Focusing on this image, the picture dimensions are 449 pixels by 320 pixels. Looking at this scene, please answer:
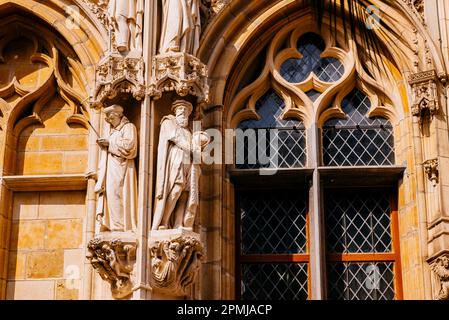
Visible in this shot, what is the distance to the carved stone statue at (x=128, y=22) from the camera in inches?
579

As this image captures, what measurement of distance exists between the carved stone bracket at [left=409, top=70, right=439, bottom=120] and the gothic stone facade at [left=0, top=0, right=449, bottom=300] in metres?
0.02

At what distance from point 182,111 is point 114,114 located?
789mm

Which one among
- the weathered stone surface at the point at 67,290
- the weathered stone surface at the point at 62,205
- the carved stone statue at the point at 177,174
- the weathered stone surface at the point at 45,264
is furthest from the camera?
the weathered stone surface at the point at 62,205

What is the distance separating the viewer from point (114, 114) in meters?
14.4

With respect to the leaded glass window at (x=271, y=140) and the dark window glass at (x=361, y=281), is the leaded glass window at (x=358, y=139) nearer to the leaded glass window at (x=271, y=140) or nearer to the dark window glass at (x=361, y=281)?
the leaded glass window at (x=271, y=140)

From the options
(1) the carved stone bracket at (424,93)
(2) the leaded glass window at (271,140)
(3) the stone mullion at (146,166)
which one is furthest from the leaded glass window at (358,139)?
(3) the stone mullion at (146,166)

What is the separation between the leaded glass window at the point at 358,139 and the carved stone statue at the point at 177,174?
2.02 m

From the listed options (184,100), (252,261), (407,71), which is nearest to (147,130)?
(184,100)

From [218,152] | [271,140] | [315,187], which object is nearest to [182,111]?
[218,152]

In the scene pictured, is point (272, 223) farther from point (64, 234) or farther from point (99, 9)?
point (99, 9)

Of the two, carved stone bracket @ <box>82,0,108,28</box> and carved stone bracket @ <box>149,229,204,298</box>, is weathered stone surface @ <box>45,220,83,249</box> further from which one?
carved stone bracket @ <box>82,0,108,28</box>

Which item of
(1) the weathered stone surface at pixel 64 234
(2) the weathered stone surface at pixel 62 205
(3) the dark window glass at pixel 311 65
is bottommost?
(1) the weathered stone surface at pixel 64 234

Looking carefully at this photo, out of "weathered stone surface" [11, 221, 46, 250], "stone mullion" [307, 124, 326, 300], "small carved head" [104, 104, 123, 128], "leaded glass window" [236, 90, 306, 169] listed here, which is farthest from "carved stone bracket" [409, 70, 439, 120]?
"weathered stone surface" [11, 221, 46, 250]

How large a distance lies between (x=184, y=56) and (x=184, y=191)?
164 centimetres
